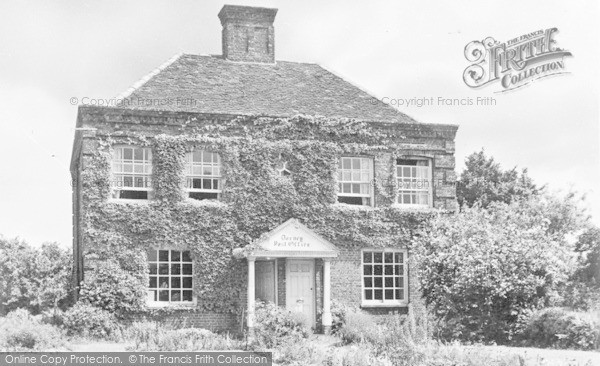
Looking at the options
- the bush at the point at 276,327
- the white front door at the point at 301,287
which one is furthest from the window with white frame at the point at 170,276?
the bush at the point at 276,327

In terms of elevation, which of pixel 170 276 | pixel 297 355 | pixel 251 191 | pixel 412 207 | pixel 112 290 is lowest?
pixel 297 355

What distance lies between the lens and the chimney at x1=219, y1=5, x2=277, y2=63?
28344 millimetres

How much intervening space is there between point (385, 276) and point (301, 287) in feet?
8.88

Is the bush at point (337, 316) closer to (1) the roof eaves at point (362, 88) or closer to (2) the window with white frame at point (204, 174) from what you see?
(2) the window with white frame at point (204, 174)

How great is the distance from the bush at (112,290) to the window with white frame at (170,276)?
1.83 feet

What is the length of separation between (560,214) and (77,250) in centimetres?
1806

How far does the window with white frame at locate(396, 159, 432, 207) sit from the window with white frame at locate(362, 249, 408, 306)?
5.57ft

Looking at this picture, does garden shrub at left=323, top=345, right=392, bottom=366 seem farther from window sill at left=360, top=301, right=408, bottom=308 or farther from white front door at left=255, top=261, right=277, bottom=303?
window sill at left=360, top=301, right=408, bottom=308

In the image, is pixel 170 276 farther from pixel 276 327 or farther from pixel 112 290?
pixel 276 327

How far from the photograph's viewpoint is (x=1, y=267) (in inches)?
1481

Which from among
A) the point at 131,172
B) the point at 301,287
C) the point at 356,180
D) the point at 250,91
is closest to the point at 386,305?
the point at 301,287

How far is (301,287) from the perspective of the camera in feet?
82.9

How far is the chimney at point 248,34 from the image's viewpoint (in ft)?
93.0

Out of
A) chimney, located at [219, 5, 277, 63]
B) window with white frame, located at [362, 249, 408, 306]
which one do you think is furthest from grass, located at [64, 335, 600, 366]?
chimney, located at [219, 5, 277, 63]
